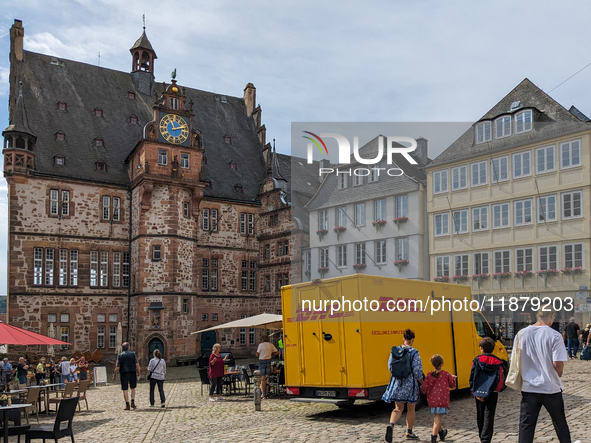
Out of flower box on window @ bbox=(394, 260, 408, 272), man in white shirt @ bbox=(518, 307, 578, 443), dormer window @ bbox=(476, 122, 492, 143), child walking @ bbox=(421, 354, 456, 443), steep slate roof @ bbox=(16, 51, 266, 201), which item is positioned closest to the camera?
man in white shirt @ bbox=(518, 307, 578, 443)

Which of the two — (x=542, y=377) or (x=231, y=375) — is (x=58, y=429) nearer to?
(x=542, y=377)

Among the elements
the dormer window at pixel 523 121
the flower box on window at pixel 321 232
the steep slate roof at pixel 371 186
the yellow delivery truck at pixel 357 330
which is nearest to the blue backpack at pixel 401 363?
the yellow delivery truck at pixel 357 330

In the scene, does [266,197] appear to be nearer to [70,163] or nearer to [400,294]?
[70,163]

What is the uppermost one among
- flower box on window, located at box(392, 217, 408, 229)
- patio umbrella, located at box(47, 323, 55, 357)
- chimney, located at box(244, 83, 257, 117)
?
chimney, located at box(244, 83, 257, 117)

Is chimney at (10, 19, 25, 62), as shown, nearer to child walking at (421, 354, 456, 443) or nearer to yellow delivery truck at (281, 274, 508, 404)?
yellow delivery truck at (281, 274, 508, 404)

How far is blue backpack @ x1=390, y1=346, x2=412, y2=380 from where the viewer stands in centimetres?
921

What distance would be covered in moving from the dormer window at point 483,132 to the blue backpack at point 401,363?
22.9 meters

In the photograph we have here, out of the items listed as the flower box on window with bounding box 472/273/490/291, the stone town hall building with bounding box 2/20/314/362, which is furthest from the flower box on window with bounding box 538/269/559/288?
the stone town hall building with bounding box 2/20/314/362

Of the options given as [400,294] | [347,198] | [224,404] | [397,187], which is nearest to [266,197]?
[347,198]

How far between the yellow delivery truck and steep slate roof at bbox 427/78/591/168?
16560 millimetres

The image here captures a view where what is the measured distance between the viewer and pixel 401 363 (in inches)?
364

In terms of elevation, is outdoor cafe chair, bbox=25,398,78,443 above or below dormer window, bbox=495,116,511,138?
below

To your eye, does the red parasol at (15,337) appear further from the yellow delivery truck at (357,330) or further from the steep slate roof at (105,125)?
the steep slate roof at (105,125)

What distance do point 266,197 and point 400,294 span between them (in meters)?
29.4
